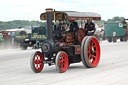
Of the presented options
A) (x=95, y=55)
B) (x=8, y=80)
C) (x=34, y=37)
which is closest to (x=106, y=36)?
(x=34, y=37)

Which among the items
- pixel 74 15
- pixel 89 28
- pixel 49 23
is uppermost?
pixel 74 15

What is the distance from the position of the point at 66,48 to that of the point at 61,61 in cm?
78

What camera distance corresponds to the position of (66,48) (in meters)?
9.81

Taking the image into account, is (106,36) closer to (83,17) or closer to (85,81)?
(83,17)

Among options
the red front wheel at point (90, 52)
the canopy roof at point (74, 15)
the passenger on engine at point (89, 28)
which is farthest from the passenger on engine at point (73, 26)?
the red front wheel at point (90, 52)

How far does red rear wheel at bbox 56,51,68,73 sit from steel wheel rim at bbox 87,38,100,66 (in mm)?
1208

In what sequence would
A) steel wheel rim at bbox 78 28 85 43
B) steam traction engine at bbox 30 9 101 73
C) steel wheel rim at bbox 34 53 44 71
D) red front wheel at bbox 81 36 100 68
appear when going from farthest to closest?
steel wheel rim at bbox 78 28 85 43, red front wheel at bbox 81 36 100 68, steel wheel rim at bbox 34 53 44 71, steam traction engine at bbox 30 9 101 73

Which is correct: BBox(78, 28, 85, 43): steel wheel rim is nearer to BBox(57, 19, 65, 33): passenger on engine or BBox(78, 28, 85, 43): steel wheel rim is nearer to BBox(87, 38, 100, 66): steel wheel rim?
BBox(87, 38, 100, 66): steel wheel rim

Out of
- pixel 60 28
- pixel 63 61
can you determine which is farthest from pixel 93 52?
pixel 63 61

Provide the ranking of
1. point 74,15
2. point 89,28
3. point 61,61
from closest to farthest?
point 61,61
point 74,15
point 89,28

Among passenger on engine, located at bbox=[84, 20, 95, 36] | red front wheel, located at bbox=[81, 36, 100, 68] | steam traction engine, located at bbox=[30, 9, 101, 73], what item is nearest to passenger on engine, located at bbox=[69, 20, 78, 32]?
steam traction engine, located at bbox=[30, 9, 101, 73]

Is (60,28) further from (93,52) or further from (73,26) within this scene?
(93,52)

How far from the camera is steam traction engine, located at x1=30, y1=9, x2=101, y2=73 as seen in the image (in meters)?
9.29

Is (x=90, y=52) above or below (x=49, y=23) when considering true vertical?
below
